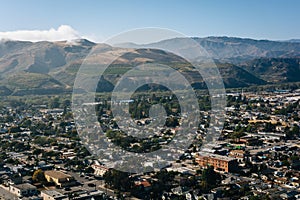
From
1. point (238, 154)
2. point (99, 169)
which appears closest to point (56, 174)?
point (99, 169)

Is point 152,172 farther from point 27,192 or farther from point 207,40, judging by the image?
point 207,40

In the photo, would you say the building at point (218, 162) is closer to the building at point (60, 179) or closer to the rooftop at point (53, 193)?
the building at point (60, 179)

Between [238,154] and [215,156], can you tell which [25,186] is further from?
[238,154]

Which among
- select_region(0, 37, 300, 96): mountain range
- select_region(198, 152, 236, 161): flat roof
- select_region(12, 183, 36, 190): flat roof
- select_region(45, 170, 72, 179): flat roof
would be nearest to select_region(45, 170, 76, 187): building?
select_region(45, 170, 72, 179): flat roof

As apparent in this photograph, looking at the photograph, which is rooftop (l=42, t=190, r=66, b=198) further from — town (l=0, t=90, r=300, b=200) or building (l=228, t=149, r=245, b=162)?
building (l=228, t=149, r=245, b=162)

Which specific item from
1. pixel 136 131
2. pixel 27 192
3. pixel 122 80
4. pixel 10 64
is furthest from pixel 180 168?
pixel 10 64

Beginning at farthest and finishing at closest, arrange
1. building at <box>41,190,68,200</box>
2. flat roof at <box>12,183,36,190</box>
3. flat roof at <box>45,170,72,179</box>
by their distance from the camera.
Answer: flat roof at <box>45,170,72,179</box>
flat roof at <box>12,183,36,190</box>
building at <box>41,190,68,200</box>
